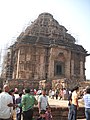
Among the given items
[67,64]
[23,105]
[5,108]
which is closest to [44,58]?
[67,64]

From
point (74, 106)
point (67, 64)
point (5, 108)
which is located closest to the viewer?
point (5, 108)

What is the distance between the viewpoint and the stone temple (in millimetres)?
35812

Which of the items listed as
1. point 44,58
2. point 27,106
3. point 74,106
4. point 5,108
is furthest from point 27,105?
point 44,58

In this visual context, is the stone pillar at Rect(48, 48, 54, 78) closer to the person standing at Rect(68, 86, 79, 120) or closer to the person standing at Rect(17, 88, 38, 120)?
the person standing at Rect(68, 86, 79, 120)

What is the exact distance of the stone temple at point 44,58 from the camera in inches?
1410

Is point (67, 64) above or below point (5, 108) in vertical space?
above

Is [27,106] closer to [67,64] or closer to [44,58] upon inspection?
[44,58]

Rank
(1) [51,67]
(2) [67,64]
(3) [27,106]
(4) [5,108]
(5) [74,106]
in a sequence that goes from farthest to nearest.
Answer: (2) [67,64] < (1) [51,67] < (5) [74,106] < (3) [27,106] < (4) [5,108]

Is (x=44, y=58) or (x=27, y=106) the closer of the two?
(x=27, y=106)

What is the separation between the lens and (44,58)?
36.6 metres

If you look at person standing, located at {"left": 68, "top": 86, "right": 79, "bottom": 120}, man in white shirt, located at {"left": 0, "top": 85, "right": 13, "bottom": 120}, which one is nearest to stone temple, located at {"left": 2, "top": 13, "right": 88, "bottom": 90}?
person standing, located at {"left": 68, "top": 86, "right": 79, "bottom": 120}

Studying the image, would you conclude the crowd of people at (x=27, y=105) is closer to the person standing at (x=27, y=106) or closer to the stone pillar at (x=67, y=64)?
the person standing at (x=27, y=106)

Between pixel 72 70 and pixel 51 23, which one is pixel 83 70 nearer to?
pixel 72 70

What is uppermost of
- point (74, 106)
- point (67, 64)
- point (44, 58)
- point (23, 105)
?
point (44, 58)
